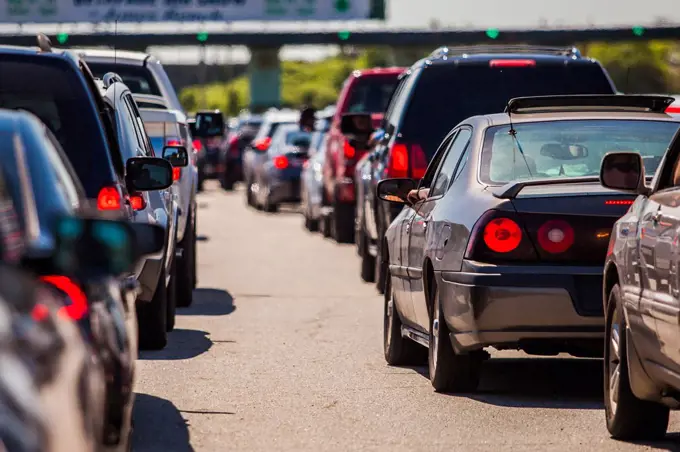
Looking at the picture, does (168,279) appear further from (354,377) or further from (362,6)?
(362,6)

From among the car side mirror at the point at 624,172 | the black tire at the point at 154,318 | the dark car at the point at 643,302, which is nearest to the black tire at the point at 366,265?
the black tire at the point at 154,318

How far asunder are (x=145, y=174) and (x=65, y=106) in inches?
33.5

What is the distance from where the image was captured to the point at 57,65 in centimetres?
948

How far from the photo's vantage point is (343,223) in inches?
916

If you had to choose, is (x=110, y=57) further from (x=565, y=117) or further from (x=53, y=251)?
(x=53, y=251)

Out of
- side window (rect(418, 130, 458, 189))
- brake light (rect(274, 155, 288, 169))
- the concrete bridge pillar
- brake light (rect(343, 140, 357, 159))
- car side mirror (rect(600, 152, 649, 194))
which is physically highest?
car side mirror (rect(600, 152, 649, 194))

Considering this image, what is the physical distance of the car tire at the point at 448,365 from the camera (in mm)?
9656

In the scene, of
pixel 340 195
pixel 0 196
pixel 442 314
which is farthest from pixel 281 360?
pixel 340 195

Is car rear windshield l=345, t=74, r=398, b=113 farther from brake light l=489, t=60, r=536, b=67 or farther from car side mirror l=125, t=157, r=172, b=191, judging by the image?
car side mirror l=125, t=157, r=172, b=191

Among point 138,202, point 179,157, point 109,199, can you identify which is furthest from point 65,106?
point 179,157

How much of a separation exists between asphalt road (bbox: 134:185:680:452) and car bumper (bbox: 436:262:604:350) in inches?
15.6

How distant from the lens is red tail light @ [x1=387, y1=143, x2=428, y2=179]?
47.7 feet

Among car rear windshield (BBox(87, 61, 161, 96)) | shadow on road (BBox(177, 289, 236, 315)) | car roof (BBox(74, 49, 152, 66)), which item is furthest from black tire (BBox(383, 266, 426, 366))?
car rear windshield (BBox(87, 61, 161, 96))

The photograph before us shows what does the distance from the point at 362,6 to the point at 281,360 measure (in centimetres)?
6301
